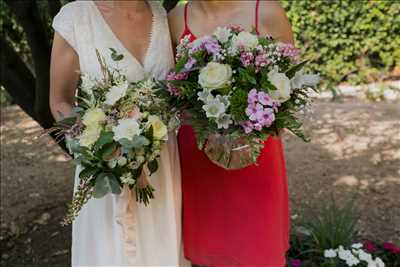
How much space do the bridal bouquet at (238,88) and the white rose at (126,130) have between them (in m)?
0.24

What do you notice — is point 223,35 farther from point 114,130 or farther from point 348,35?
point 348,35

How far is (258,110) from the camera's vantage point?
183cm

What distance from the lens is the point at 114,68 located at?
2.09 meters

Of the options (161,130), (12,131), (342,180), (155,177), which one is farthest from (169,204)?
(12,131)

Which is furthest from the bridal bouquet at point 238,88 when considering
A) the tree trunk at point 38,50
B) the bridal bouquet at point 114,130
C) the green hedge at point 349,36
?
the green hedge at point 349,36

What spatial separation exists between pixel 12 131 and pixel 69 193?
2.98 meters

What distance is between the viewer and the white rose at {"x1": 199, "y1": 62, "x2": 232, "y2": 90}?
1843mm

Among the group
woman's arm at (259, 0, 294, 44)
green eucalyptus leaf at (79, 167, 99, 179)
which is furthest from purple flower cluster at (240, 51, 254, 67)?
green eucalyptus leaf at (79, 167, 99, 179)

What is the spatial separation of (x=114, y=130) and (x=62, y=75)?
20.4 inches

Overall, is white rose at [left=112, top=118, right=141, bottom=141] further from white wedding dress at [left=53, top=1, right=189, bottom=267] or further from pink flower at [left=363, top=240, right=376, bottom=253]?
pink flower at [left=363, top=240, right=376, bottom=253]

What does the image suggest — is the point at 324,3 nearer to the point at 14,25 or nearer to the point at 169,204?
the point at 14,25

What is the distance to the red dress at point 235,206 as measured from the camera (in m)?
2.46

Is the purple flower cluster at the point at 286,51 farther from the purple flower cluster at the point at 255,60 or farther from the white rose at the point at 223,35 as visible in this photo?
the white rose at the point at 223,35

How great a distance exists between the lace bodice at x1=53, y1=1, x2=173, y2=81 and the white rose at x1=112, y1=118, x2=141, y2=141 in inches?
15.6
